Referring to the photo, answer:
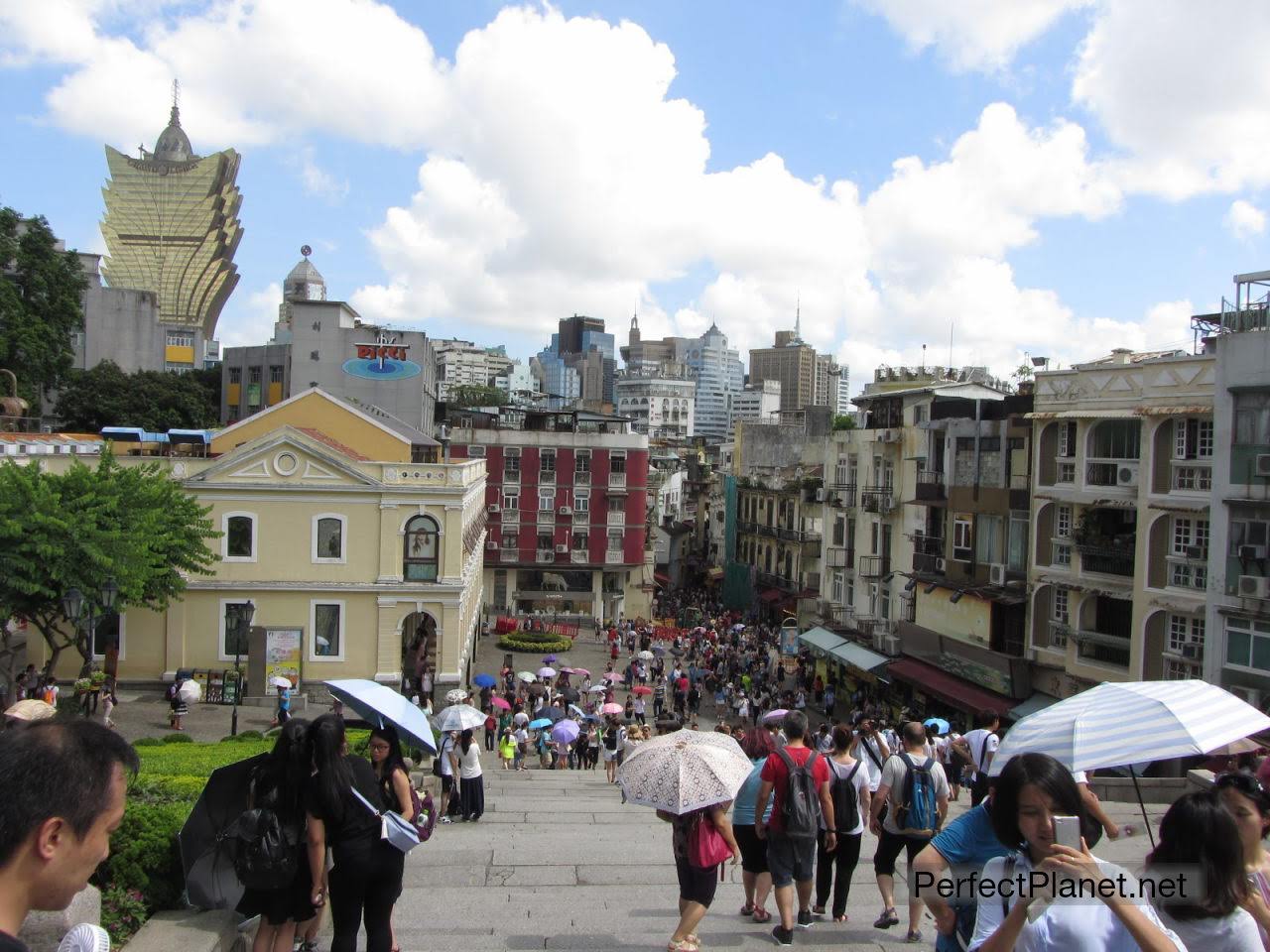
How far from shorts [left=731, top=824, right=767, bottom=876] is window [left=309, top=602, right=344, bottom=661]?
23.9 m

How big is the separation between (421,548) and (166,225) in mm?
124942

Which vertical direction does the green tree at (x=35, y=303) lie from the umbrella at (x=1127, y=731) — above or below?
above

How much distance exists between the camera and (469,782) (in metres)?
12.9

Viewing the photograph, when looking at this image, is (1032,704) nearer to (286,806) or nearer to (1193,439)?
(1193,439)

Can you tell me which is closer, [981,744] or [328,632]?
[981,744]

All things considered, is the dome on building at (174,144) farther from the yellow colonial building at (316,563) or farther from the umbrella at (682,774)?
the umbrella at (682,774)

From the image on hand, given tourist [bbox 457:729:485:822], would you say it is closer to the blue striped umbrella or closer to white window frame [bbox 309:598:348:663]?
the blue striped umbrella

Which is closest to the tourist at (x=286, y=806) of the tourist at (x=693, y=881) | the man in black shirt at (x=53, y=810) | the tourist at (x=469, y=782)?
the tourist at (x=693, y=881)

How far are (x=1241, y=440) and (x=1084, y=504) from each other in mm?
5143

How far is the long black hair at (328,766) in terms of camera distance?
616cm

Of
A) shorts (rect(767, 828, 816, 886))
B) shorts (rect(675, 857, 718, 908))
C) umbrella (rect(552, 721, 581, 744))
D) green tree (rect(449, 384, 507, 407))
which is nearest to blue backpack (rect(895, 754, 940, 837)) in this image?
shorts (rect(767, 828, 816, 886))

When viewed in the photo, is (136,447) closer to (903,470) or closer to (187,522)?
(187,522)

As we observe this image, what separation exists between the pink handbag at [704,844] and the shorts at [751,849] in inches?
43.4

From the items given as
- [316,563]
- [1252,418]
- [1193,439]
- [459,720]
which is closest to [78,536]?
[316,563]
